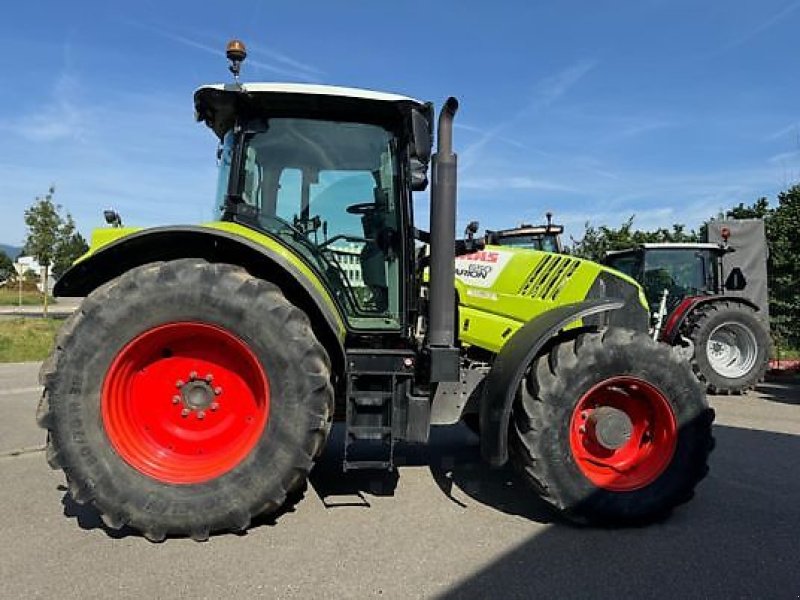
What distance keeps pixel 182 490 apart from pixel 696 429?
8.96ft

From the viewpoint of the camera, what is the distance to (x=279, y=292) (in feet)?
10.9

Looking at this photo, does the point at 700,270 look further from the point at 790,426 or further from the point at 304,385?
the point at 304,385

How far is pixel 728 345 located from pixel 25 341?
48.2 ft

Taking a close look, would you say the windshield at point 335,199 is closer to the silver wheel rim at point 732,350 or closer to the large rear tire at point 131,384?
the large rear tire at point 131,384

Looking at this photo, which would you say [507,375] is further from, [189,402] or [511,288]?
[189,402]

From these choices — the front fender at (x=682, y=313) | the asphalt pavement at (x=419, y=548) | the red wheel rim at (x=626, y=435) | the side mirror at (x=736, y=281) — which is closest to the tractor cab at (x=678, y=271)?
the side mirror at (x=736, y=281)

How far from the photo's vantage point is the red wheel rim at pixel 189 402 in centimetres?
337

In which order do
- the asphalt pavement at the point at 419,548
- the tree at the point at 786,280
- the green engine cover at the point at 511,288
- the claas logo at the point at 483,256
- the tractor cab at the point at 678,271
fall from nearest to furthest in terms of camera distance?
the asphalt pavement at the point at 419,548 → the green engine cover at the point at 511,288 → the claas logo at the point at 483,256 → the tractor cab at the point at 678,271 → the tree at the point at 786,280

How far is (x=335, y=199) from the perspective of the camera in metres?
3.87

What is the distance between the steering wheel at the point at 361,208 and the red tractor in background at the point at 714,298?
5749 millimetres

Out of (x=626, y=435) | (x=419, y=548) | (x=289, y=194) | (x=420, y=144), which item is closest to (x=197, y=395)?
(x=289, y=194)

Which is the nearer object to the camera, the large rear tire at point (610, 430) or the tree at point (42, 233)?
the large rear tire at point (610, 430)

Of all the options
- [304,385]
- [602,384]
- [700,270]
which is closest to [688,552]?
[602,384]

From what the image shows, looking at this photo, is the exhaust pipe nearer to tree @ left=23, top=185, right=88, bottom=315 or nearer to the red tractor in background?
the red tractor in background
